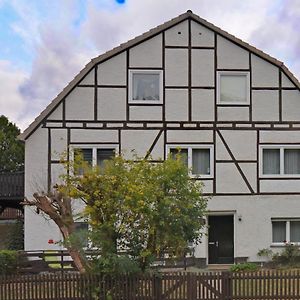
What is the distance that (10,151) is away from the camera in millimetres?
52750

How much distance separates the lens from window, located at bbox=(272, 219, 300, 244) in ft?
72.0

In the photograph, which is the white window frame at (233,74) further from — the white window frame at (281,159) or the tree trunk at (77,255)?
the tree trunk at (77,255)

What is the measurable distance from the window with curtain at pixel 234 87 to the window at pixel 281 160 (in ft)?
7.27

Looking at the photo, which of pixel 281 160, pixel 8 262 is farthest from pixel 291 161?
pixel 8 262

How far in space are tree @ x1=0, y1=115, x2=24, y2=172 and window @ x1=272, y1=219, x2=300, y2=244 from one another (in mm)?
34082

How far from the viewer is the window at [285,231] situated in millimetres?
21938

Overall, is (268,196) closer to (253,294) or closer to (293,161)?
(293,161)

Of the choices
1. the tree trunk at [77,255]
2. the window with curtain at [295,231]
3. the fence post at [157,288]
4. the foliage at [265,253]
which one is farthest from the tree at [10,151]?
the fence post at [157,288]

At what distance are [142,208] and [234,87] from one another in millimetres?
10873

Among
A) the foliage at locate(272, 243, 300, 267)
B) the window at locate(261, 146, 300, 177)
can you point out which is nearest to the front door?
the foliage at locate(272, 243, 300, 267)

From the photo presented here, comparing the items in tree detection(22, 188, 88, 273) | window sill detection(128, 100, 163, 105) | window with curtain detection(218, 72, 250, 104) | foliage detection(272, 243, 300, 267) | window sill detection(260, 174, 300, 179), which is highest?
window with curtain detection(218, 72, 250, 104)

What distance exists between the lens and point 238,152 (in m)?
21.7

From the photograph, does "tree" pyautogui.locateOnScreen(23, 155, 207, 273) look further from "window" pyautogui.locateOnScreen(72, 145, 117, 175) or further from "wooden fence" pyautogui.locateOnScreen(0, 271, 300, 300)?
"window" pyautogui.locateOnScreen(72, 145, 117, 175)

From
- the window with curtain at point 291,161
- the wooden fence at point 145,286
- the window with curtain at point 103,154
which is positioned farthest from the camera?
the window with curtain at point 291,161
